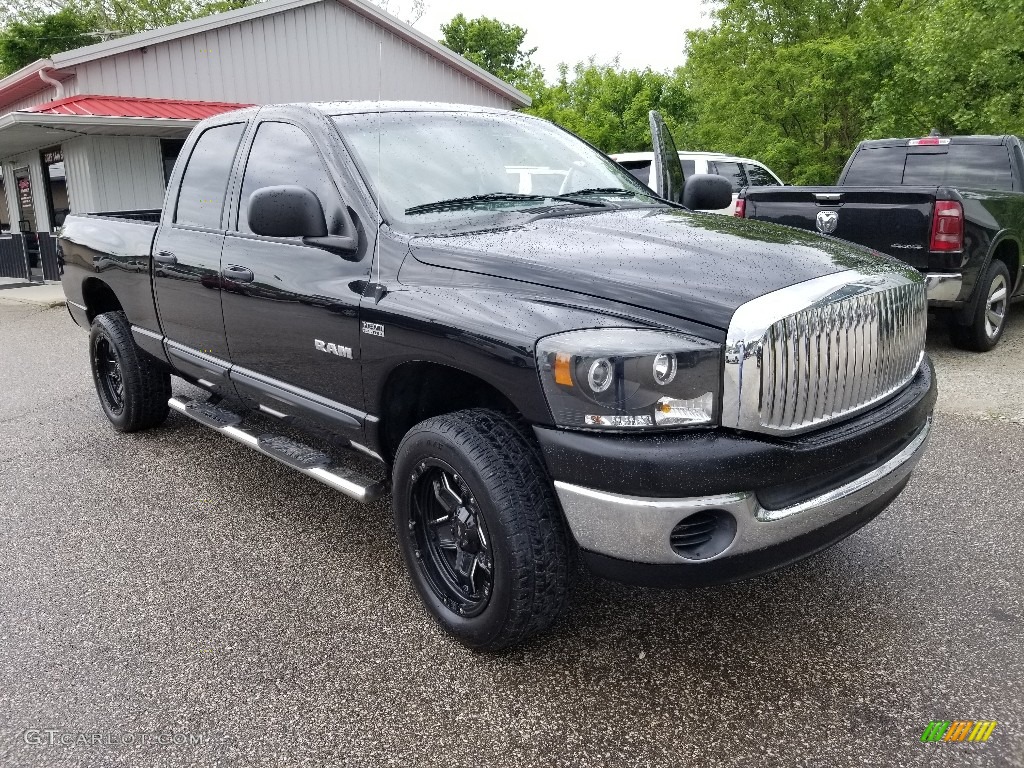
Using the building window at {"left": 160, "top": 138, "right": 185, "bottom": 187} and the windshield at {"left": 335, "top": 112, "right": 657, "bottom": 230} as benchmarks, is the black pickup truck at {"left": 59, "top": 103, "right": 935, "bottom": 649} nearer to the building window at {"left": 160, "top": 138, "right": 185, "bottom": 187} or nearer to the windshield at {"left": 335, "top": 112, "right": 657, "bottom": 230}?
the windshield at {"left": 335, "top": 112, "right": 657, "bottom": 230}

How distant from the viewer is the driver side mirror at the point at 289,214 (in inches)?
123

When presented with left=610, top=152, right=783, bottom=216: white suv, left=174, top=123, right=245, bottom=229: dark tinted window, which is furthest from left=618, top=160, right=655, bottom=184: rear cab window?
left=174, top=123, right=245, bottom=229: dark tinted window

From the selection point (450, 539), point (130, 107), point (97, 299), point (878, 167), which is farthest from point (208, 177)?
point (130, 107)

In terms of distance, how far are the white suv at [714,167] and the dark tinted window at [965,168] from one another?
9.68 ft

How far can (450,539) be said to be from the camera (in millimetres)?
3055

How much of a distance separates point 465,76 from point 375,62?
2228 millimetres

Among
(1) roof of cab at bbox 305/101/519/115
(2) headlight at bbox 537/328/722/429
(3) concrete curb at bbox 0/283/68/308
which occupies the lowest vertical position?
(3) concrete curb at bbox 0/283/68/308

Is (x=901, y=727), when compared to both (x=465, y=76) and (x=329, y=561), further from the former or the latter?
(x=465, y=76)

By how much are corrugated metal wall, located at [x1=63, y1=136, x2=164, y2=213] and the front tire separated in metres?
13.8

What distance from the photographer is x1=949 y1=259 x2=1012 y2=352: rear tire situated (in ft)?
22.2

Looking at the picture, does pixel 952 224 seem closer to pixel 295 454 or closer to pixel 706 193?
pixel 706 193

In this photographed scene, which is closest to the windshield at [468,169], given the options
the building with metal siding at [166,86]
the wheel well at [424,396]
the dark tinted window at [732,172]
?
the wheel well at [424,396]

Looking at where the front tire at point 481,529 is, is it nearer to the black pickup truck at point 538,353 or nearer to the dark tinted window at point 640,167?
the black pickup truck at point 538,353

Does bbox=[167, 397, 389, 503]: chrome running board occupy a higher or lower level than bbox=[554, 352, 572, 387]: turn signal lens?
lower
